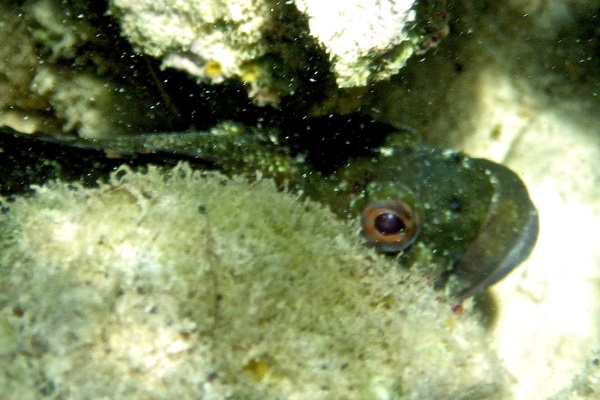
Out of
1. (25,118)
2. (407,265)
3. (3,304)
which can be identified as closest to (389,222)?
(407,265)

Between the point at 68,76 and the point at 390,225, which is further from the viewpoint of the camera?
the point at 68,76

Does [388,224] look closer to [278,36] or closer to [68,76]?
[278,36]

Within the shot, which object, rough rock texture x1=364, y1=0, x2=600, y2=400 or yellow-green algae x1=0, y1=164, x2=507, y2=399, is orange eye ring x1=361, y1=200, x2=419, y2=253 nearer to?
yellow-green algae x1=0, y1=164, x2=507, y2=399

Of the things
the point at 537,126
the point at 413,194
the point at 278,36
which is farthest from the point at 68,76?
the point at 537,126

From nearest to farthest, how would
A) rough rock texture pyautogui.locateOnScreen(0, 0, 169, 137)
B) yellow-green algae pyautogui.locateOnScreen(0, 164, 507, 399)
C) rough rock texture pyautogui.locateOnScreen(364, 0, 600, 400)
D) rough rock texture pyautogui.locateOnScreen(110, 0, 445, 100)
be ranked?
yellow-green algae pyautogui.locateOnScreen(0, 164, 507, 399)
rough rock texture pyautogui.locateOnScreen(110, 0, 445, 100)
rough rock texture pyautogui.locateOnScreen(0, 0, 169, 137)
rough rock texture pyautogui.locateOnScreen(364, 0, 600, 400)

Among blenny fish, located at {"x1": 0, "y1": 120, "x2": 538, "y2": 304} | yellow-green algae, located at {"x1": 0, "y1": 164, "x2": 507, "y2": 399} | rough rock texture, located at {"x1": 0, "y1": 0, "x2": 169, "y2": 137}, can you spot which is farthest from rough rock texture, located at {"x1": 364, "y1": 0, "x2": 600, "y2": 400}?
yellow-green algae, located at {"x1": 0, "y1": 164, "x2": 507, "y2": 399}

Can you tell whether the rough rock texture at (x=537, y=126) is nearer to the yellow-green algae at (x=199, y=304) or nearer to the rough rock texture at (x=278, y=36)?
the rough rock texture at (x=278, y=36)

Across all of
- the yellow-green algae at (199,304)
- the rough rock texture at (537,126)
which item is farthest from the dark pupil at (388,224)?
the rough rock texture at (537,126)
